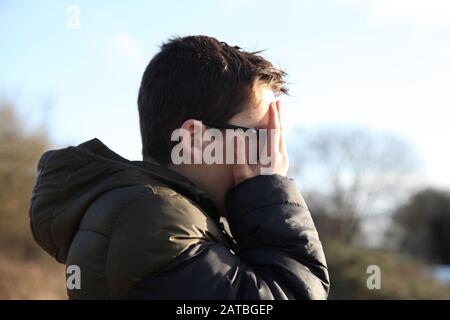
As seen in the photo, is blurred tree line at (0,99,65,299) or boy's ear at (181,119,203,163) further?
blurred tree line at (0,99,65,299)

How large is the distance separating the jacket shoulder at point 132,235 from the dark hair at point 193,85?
409 millimetres

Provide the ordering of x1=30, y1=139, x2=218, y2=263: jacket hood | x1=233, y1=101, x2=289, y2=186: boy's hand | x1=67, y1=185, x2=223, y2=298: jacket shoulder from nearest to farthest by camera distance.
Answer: x1=67, y1=185, x2=223, y2=298: jacket shoulder, x1=30, y1=139, x2=218, y2=263: jacket hood, x1=233, y1=101, x2=289, y2=186: boy's hand

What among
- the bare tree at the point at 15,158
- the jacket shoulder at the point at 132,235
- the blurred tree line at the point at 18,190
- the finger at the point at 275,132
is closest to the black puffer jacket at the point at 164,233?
the jacket shoulder at the point at 132,235

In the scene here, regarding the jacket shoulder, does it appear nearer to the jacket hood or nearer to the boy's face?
the jacket hood

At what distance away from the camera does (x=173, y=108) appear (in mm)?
Result: 1960

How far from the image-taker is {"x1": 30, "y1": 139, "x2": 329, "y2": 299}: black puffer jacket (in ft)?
5.02

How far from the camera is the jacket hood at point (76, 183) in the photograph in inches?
66.6

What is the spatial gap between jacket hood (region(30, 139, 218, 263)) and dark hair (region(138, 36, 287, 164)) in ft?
0.72

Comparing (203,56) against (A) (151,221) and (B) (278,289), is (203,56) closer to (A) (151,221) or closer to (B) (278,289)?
(A) (151,221)

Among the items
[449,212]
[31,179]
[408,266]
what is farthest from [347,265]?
[449,212]

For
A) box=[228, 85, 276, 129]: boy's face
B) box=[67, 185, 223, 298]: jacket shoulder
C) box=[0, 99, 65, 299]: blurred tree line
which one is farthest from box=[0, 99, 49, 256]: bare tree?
box=[67, 185, 223, 298]: jacket shoulder

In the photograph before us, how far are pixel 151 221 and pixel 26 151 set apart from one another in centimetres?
1685

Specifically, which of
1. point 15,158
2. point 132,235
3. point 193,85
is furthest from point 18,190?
point 132,235

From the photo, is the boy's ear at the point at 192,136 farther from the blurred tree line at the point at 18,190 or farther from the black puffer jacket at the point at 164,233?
the blurred tree line at the point at 18,190
